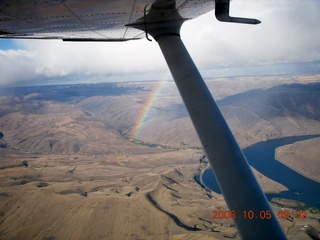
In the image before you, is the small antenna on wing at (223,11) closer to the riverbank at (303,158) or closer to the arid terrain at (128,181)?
the arid terrain at (128,181)

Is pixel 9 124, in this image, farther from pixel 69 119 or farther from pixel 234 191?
pixel 234 191

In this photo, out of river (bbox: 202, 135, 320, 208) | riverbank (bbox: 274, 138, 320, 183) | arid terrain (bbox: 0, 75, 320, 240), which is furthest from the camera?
riverbank (bbox: 274, 138, 320, 183)

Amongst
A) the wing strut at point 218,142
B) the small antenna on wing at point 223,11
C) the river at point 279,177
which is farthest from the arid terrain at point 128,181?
the small antenna on wing at point 223,11

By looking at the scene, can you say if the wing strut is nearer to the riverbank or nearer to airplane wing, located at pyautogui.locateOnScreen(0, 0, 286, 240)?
airplane wing, located at pyautogui.locateOnScreen(0, 0, 286, 240)

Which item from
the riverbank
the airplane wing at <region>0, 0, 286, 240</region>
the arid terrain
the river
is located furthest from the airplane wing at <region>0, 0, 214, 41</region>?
the riverbank

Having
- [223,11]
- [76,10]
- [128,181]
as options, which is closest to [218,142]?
[223,11]

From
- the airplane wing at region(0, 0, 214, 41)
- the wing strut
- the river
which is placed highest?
the airplane wing at region(0, 0, 214, 41)

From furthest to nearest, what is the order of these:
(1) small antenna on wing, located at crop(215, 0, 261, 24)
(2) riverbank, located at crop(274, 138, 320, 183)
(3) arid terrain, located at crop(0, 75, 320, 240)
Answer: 1. (2) riverbank, located at crop(274, 138, 320, 183)
2. (3) arid terrain, located at crop(0, 75, 320, 240)
3. (1) small antenna on wing, located at crop(215, 0, 261, 24)
